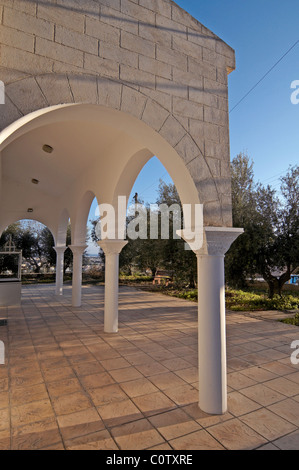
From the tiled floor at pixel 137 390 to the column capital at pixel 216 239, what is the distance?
1833 mm

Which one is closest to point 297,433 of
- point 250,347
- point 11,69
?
point 250,347

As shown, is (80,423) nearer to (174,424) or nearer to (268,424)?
(174,424)

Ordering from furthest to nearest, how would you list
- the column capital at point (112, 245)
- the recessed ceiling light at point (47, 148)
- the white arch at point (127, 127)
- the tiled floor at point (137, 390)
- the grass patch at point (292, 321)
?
the grass patch at point (292, 321), the column capital at point (112, 245), the recessed ceiling light at point (47, 148), the white arch at point (127, 127), the tiled floor at point (137, 390)

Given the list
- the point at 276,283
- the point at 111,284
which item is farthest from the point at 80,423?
the point at 276,283

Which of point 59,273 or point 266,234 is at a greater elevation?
point 266,234

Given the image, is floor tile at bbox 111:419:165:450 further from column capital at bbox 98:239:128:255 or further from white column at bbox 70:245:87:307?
white column at bbox 70:245:87:307

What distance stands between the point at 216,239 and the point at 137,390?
7.47ft

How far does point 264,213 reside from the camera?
9.59 meters

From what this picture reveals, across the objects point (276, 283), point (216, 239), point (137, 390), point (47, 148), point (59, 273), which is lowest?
point (137, 390)

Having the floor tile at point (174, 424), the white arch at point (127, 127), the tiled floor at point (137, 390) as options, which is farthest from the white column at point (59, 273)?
the floor tile at point (174, 424)

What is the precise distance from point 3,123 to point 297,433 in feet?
13.3

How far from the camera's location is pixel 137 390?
3.71 m

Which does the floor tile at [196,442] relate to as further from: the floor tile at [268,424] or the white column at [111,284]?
the white column at [111,284]

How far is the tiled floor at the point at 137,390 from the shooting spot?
2711 mm
